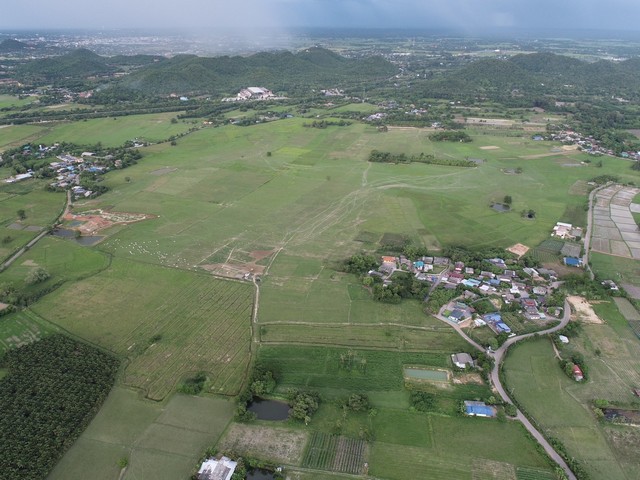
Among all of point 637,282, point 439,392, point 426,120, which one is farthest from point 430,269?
point 426,120

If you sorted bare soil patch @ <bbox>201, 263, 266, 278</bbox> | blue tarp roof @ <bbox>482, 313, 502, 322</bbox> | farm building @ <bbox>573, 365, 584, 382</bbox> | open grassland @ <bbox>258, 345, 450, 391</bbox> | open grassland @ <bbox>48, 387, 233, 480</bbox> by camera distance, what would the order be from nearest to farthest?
open grassland @ <bbox>48, 387, 233, 480</bbox>
farm building @ <bbox>573, 365, 584, 382</bbox>
open grassland @ <bbox>258, 345, 450, 391</bbox>
blue tarp roof @ <bbox>482, 313, 502, 322</bbox>
bare soil patch @ <bbox>201, 263, 266, 278</bbox>

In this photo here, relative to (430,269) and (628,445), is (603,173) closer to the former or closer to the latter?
(430,269)

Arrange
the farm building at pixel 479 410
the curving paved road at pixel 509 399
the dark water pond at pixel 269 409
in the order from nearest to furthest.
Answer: the curving paved road at pixel 509 399 < the farm building at pixel 479 410 < the dark water pond at pixel 269 409

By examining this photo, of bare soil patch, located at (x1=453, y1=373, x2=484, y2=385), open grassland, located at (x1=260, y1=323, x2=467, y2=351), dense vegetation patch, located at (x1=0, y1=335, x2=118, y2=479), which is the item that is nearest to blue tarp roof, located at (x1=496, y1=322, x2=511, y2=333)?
open grassland, located at (x1=260, y1=323, x2=467, y2=351)

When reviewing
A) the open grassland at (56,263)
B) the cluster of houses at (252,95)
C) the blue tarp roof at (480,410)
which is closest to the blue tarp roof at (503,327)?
the blue tarp roof at (480,410)

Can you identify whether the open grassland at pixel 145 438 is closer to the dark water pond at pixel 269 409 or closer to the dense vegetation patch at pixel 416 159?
the dark water pond at pixel 269 409

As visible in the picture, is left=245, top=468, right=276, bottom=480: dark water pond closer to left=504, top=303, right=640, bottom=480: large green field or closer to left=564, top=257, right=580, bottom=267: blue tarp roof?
left=504, top=303, right=640, bottom=480: large green field
